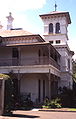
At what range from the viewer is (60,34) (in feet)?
115

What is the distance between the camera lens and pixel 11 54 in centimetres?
2714

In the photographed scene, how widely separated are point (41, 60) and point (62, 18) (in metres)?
11.9

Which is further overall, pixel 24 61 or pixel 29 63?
pixel 24 61

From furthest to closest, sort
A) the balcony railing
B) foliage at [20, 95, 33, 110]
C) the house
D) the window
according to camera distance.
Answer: the window
the balcony railing
the house
foliage at [20, 95, 33, 110]

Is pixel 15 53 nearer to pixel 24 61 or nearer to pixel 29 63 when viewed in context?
pixel 24 61

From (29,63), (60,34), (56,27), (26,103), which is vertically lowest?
(26,103)

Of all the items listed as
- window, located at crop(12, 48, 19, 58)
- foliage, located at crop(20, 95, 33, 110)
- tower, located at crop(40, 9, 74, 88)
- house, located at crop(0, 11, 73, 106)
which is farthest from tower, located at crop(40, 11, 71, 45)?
foliage, located at crop(20, 95, 33, 110)

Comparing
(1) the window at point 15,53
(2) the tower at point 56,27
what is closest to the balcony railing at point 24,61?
(1) the window at point 15,53

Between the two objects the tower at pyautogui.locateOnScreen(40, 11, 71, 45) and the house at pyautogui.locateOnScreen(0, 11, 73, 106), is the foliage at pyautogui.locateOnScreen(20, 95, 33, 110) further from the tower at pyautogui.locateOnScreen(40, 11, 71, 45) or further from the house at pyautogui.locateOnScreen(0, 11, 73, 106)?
the tower at pyautogui.locateOnScreen(40, 11, 71, 45)

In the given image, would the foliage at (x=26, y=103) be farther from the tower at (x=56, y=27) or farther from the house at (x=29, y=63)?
the tower at (x=56, y=27)

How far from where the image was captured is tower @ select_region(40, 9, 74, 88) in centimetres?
3344

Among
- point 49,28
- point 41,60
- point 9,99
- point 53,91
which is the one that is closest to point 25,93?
point 41,60

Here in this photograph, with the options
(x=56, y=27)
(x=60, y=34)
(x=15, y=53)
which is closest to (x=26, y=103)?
(x=15, y=53)

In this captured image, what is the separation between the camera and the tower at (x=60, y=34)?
3344cm
